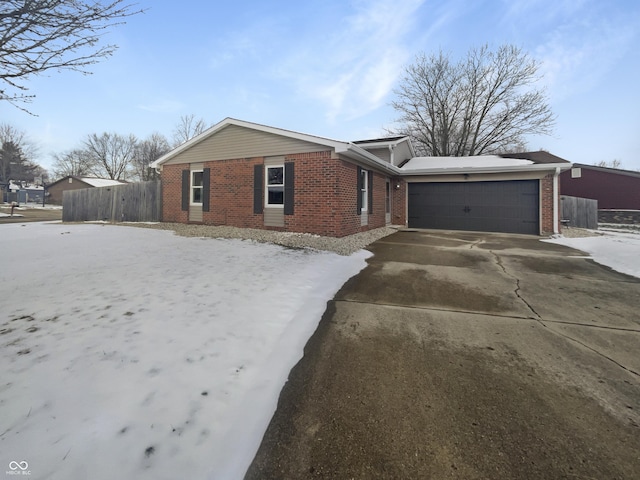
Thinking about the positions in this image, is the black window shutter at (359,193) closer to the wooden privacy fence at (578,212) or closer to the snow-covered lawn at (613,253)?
the snow-covered lawn at (613,253)

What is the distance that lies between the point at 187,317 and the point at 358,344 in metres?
1.88

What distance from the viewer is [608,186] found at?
20359mm

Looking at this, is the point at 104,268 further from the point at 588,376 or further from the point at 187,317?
the point at 588,376

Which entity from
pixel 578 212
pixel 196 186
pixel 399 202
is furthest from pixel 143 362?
pixel 578 212

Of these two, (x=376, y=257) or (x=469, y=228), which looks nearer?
(x=376, y=257)

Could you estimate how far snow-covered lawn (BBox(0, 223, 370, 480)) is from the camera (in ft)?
5.09

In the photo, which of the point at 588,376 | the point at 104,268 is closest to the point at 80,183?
the point at 104,268

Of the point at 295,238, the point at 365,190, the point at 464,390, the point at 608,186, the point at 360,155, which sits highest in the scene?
the point at 608,186

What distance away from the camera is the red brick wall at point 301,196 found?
28.3ft

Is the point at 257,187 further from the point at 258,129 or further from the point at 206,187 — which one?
the point at 206,187

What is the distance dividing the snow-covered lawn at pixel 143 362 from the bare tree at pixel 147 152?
52041 millimetres

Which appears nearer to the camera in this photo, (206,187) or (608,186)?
(206,187)

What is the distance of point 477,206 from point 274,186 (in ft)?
30.4

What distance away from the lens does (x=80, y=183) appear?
42750mm
